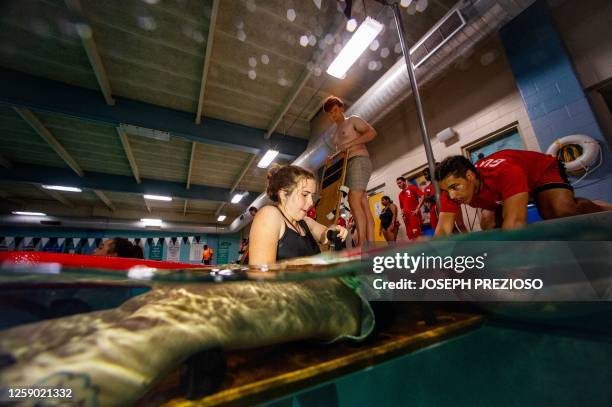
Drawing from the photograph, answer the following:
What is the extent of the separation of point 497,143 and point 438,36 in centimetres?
207

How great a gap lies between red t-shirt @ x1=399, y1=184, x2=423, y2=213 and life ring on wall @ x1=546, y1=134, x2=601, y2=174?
221 centimetres

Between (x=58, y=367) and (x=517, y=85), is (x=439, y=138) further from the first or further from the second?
(x=58, y=367)

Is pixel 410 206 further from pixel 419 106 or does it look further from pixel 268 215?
pixel 268 215

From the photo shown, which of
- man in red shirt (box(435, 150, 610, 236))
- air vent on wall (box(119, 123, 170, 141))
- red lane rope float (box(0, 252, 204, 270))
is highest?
air vent on wall (box(119, 123, 170, 141))

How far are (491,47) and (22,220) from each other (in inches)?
698

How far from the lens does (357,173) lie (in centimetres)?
324

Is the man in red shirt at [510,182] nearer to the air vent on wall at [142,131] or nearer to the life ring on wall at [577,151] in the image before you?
the life ring on wall at [577,151]

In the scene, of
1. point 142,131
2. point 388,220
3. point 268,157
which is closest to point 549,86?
point 388,220

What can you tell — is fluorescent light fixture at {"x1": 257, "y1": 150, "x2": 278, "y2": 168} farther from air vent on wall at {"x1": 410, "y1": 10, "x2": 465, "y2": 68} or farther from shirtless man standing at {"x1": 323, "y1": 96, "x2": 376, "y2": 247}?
air vent on wall at {"x1": 410, "y1": 10, "x2": 465, "y2": 68}

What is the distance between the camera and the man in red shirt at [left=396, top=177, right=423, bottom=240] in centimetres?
491

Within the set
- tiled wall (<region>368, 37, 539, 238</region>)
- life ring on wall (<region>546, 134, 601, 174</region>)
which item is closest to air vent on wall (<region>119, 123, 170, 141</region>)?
tiled wall (<region>368, 37, 539, 238</region>)

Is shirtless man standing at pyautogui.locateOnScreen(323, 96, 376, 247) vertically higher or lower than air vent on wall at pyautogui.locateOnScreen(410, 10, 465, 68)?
lower

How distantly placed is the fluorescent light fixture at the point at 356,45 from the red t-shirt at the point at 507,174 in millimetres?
2763

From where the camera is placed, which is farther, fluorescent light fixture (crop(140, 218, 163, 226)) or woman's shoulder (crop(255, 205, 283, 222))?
fluorescent light fixture (crop(140, 218, 163, 226))
